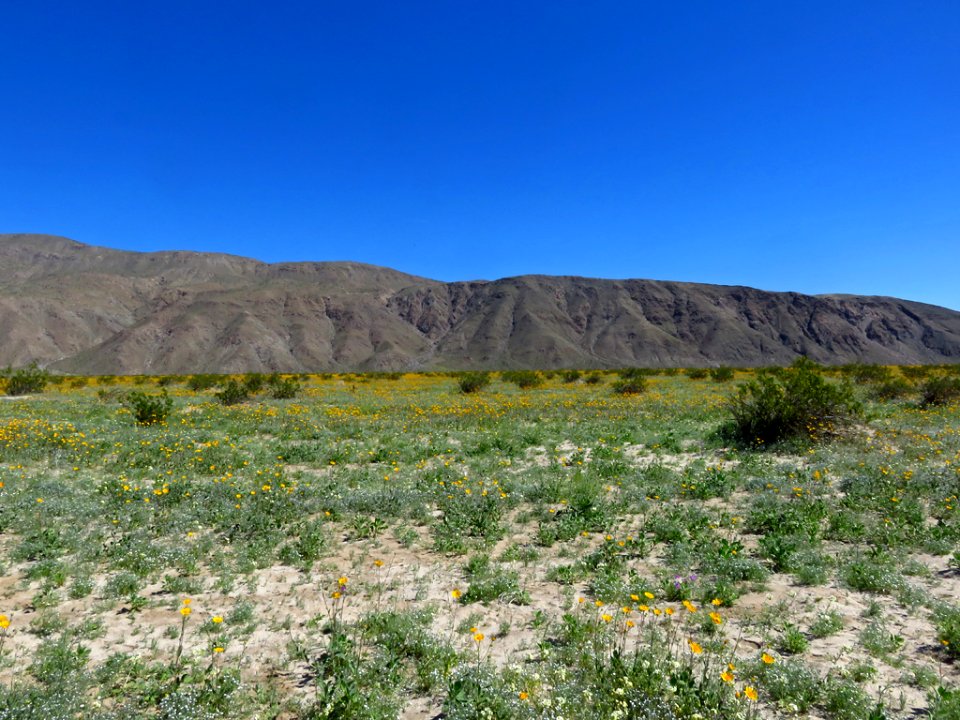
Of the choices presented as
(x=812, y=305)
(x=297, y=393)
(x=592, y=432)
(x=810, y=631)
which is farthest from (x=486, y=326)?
(x=810, y=631)

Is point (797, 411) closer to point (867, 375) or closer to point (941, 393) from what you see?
point (941, 393)

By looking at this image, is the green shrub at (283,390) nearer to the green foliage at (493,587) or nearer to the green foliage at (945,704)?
the green foliage at (493,587)

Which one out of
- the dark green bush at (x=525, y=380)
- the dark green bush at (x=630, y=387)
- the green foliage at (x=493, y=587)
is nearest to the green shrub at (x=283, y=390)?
the dark green bush at (x=525, y=380)

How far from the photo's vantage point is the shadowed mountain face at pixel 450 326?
11288cm

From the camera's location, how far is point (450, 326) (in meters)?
148

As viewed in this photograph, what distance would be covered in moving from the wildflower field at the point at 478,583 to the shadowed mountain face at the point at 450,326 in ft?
356

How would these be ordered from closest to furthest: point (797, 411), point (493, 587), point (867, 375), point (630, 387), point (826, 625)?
point (826, 625) → point (493, 587) → point (797, 411) → point (630, 387) → point (867, 375)

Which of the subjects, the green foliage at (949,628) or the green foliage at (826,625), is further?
the green foliage at (826,625)

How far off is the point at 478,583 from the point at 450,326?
470 ft

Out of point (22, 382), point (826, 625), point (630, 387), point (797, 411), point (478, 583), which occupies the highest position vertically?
point (630, 387)

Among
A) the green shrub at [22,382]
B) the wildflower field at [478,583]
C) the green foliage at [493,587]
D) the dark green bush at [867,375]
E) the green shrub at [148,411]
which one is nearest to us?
the wildflower field at [478,583]

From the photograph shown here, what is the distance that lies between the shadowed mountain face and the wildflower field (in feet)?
356

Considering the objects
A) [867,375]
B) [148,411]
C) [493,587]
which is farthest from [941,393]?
Result: [148,411]

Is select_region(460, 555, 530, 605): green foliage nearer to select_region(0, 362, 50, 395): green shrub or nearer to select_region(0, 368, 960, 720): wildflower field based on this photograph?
select_region(0, 368, 960, 720): wildflower field
